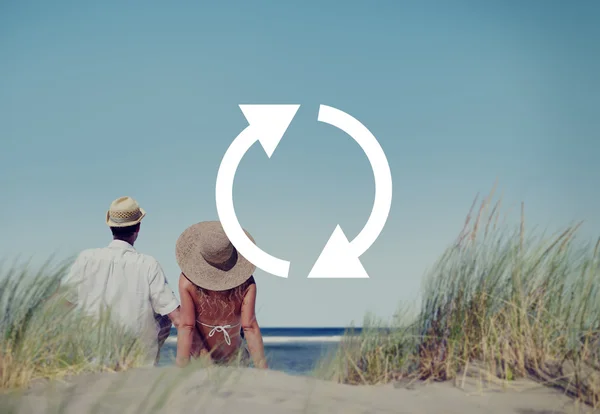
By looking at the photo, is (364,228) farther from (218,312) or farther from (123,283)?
(123,283)

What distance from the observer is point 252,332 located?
4.53 meters

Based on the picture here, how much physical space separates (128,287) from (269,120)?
8.78 ft

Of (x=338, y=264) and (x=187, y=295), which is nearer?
(x=187, y=295)

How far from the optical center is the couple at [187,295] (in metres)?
4.52

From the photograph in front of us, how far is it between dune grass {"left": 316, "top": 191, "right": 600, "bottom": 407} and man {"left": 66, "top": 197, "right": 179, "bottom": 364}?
1318 mm

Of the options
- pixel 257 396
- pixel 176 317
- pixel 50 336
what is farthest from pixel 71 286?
pixel 257 396

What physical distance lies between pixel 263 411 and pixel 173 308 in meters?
1.96

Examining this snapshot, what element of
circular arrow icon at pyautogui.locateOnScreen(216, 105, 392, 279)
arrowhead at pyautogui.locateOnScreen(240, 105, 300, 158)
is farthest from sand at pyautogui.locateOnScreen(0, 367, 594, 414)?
arrowhead at pyautogui.locateOnScreen(240, 105, 300, 158)

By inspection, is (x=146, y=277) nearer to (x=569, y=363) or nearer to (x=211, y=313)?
(x=211, y=313)

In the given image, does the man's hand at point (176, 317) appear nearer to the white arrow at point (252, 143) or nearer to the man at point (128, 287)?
the man at point (128, 287)

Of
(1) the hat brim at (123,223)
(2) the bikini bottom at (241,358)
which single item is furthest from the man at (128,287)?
(2) the bikini bottom at (241,358)

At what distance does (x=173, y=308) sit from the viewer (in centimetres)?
472

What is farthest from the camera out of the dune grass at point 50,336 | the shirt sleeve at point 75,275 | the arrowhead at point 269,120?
the arrowhead at point 269,120

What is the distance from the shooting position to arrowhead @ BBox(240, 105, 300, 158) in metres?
6.57
